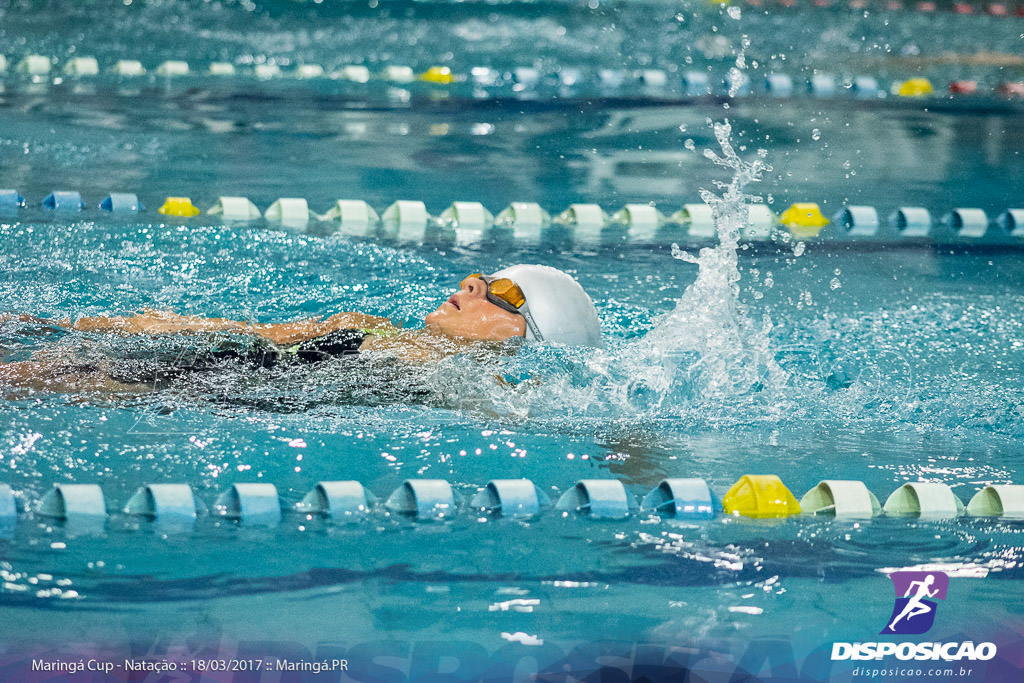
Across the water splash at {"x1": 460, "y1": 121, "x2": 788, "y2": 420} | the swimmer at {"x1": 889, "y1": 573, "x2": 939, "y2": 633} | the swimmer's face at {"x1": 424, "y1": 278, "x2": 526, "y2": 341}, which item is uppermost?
the swimmer's face at {"x1": 424, "y1": 278, "x2": 526, "y2": 341}

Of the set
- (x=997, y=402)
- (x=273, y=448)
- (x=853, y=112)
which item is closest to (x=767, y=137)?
(x=853, y=112)

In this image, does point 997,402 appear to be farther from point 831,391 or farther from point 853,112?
point 853,112

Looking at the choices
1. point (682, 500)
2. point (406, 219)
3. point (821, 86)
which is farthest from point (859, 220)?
point (682, 500)

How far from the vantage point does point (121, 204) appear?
4.91 meters

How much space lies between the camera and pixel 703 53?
28.8 ft

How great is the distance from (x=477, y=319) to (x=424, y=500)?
2.56 ft

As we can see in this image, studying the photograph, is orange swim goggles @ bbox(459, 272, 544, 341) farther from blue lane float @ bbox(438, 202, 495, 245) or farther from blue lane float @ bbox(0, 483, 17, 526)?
blue lane float @ bbox(438, 202, 495, 245)

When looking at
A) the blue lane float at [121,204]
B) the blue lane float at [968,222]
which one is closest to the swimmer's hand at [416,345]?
the blue lane float at [121,204]

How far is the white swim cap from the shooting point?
10.7 feet

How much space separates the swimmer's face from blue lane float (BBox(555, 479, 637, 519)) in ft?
2.21

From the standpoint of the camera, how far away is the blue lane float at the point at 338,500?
8.34 ft

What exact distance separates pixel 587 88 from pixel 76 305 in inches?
173

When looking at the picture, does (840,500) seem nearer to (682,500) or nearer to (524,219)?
(682,500)

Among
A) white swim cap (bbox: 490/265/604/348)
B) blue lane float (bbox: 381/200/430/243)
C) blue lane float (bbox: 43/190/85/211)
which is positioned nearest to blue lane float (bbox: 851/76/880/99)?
blue lane float (bbox: 381/200/430/243)
